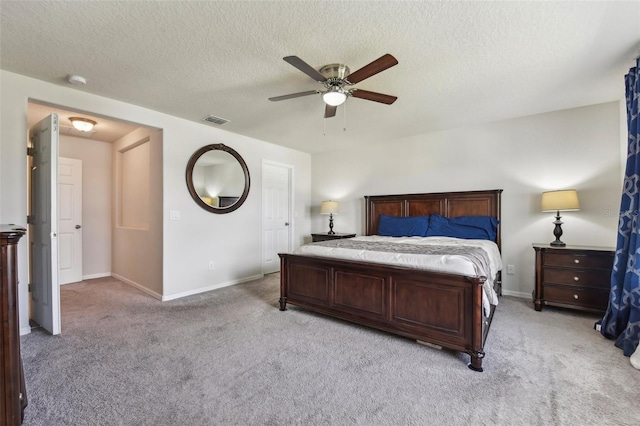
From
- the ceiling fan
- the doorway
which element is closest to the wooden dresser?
the ceiling fan

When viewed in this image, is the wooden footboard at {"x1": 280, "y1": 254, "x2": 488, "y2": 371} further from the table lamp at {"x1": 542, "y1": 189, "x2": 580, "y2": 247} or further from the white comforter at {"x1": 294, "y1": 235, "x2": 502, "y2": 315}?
the table lamp at {"x1": 542, "y1": 189, "x2": 580, "y2": 247}

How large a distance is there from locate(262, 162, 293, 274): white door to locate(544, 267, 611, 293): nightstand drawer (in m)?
4.05

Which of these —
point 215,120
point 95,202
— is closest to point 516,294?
point 215,120

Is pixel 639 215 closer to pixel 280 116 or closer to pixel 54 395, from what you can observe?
pixel 280 116

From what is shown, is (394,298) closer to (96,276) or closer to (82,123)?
(82,123)

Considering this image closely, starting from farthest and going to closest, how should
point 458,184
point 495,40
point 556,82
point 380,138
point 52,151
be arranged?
point 380,138, point 458,184, point 556,82, point 52,151, point 495,40

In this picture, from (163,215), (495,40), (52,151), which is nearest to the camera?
(495,40)

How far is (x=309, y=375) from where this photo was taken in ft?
6.41

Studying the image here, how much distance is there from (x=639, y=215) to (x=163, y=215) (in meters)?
4.79

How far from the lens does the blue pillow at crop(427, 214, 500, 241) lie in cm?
383

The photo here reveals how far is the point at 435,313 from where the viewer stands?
Answer: 2.27 metres

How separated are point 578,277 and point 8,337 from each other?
455 centimetres

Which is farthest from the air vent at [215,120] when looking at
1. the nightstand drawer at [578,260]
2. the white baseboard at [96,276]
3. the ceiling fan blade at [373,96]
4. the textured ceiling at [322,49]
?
the nightstand drawer at [578,260]

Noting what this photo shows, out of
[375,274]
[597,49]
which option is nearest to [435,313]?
[375,274]
